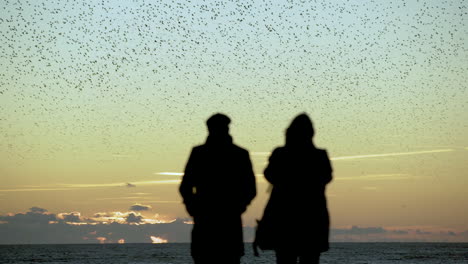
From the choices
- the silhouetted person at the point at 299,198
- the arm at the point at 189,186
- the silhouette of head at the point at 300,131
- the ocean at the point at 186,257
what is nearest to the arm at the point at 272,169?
the silhouetted person at the point at 299,198

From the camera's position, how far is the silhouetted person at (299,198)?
Result: 6.25 metres

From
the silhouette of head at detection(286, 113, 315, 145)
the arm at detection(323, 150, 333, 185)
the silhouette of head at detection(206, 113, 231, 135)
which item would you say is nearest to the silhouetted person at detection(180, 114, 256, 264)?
the silhouette of head at detection(206, 113, 231, 135)

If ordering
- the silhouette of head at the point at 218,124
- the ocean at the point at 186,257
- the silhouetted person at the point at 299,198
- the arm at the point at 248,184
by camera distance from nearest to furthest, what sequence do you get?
the silhouette of head at the point at 218,124 < the arm at the point at 248,184 < the silhouetted person at the point at 299,198 < the ocean at the point at 186,257

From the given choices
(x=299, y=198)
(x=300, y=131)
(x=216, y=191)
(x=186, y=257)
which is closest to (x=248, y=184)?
(x=216, y=191)

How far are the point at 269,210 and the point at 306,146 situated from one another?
0.58 meters

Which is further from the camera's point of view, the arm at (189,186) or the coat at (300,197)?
the coat at (300,197)

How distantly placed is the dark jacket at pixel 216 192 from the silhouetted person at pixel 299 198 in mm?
284

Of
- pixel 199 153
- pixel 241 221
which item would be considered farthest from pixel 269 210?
pixel 199 153

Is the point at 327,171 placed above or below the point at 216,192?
above

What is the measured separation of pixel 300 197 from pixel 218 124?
87 centimetres

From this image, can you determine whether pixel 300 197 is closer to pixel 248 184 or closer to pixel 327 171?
pixel 327 171

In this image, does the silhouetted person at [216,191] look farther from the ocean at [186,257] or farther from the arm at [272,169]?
the ocean at [186,257]

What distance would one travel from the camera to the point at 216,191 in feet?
19.9

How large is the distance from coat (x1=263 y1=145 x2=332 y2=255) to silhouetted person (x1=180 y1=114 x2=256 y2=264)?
0.92ft
